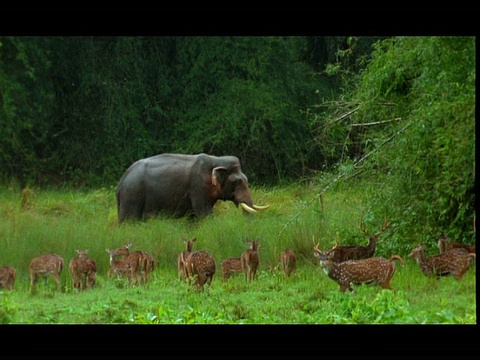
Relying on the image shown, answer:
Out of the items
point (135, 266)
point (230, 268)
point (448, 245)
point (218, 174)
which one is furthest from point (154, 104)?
point (448, 245)

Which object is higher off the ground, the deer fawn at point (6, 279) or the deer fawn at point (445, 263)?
the deer fawn at point (445, 263)

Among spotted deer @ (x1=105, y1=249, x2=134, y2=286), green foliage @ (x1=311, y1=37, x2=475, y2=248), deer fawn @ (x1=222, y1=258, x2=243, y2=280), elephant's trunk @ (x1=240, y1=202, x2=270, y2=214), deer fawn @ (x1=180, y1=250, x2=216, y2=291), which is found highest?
green foliage @ (x1=311, y1=37, x2=475, y2=248)

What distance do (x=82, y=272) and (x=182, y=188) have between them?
245 inches

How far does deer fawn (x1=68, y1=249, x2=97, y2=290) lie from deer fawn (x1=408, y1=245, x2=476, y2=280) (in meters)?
3.17

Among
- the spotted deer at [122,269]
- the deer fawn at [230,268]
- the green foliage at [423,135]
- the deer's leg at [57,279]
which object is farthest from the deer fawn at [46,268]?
the green foliage at [423,135]

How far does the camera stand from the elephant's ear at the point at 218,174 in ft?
52.6

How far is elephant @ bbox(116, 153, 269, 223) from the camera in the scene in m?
16.2

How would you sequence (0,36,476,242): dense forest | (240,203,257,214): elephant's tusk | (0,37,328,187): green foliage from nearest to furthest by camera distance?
(240,203,257,214): elephant's tusk < (0,36,476,242): dense forest < (0,37,328,187): green foliage

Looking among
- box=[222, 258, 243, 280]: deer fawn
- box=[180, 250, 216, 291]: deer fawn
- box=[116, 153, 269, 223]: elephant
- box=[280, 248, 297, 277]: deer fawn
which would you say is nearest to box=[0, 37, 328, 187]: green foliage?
box=[116, 153, 269, 223]: elephant

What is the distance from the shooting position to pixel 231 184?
16203mm

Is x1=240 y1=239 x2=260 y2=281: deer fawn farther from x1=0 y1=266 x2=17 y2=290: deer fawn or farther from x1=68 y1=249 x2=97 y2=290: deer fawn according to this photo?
x1=0 y1=266 x2=17 y2=290: deer fawn

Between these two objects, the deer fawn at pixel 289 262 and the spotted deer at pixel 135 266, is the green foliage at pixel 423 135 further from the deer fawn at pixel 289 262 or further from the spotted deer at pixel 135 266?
the spotted deer at pixel 135 266

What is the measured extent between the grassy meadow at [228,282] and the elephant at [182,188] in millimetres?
333

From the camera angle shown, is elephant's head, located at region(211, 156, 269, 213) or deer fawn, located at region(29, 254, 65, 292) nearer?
deer fawn, located at region(29, 254, 65, 292)
